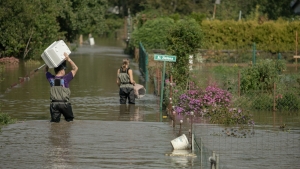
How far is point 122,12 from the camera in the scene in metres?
102

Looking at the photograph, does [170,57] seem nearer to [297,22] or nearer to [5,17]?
[5,17]

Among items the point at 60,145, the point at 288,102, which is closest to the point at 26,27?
the point at 288,102

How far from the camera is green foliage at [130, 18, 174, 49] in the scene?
47.8 metres

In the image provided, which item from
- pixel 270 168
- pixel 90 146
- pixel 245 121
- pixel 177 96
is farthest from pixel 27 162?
pixel 177 96

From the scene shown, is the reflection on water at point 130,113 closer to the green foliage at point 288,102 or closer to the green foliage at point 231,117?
the green foliage at point 231,117

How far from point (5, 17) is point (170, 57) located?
23.2 meters

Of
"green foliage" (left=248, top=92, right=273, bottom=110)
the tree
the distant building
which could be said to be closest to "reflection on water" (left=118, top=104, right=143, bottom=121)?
"green foliage" (left=248, top=92, right=273, bottom=110)

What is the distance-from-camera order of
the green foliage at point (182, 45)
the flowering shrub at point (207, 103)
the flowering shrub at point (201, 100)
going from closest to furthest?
the flowering shrub at point (207, 103)
the flowering shrub at point (201, 100)
the green foliage at point (182, 45)

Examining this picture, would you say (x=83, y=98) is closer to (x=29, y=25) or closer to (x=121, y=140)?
(x=121, y=140)

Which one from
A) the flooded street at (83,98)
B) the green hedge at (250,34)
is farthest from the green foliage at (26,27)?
the green hedge at (250,34)

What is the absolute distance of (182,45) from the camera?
24766mm

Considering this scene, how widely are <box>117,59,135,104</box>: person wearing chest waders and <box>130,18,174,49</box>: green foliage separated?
24268 mm

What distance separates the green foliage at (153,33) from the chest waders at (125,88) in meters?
24.2

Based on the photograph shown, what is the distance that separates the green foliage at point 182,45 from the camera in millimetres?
24266
